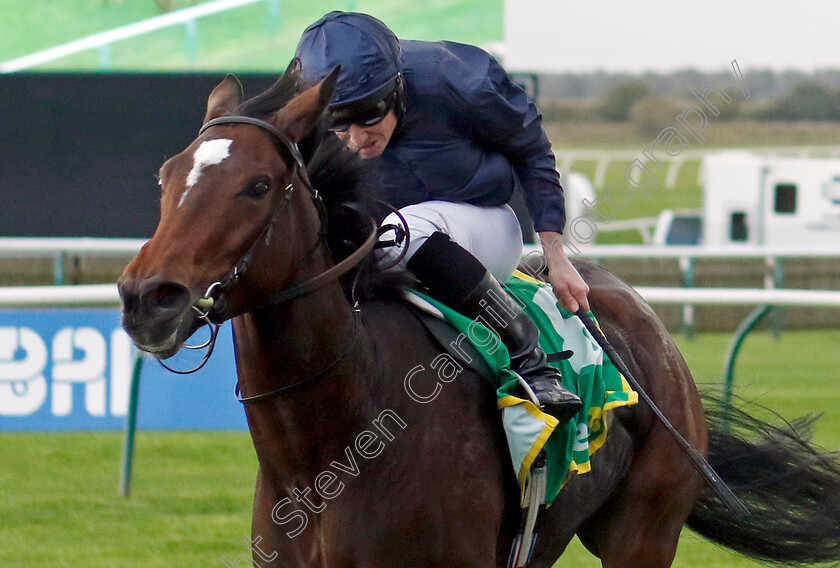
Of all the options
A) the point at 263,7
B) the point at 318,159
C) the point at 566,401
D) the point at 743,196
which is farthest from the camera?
the point at 743,196

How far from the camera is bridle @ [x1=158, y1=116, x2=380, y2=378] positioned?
77.6 inches

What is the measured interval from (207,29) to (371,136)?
7.49 meters

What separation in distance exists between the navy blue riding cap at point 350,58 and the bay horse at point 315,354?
82 millimetres

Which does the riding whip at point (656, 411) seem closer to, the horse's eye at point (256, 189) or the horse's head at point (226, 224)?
the horse's head at point (226, 224)

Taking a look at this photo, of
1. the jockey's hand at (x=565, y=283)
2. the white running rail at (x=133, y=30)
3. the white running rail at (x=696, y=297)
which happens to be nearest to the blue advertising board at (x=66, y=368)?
the white running rail at (x=696, y=297)

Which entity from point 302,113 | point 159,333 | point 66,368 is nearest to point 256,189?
point 302,113

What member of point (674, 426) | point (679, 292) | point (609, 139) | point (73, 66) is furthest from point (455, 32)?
point (609, 139)

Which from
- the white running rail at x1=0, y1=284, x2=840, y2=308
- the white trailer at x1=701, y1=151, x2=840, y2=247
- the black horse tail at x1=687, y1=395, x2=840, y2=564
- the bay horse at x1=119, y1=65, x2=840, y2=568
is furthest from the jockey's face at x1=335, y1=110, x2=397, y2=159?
the white trailer at x1=701, y1=151, x2=840, y2=247

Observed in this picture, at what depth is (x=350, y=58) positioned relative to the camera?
2.31 meters

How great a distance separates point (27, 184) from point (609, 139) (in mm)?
31953

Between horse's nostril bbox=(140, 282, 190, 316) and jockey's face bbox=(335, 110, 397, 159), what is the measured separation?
0.64m

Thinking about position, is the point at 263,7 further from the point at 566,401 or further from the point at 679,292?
the point at 566,401

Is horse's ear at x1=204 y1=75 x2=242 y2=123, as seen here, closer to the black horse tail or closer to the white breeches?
the white breeches

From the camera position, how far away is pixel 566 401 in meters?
2.51
